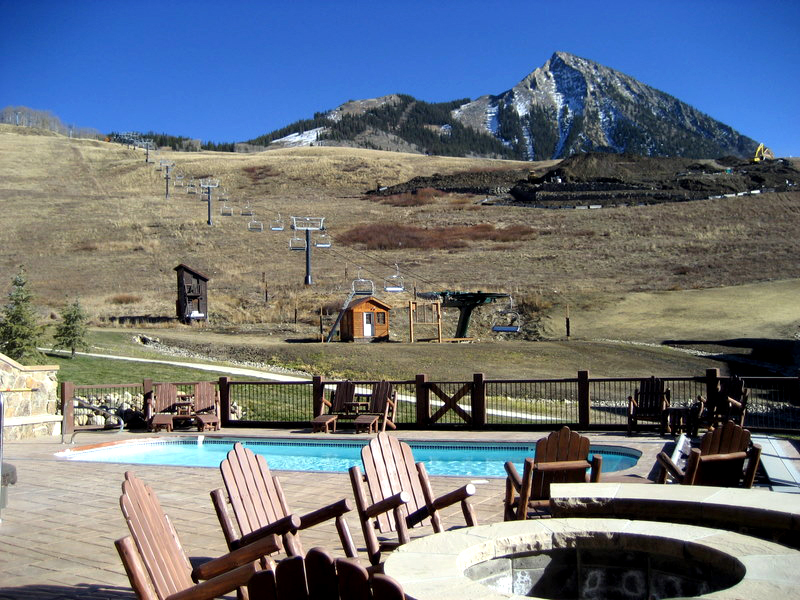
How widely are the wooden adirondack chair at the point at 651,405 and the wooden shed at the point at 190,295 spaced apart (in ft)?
84.7

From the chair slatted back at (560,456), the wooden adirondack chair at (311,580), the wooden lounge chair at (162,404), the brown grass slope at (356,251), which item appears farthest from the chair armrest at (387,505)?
the brown grass slope at (356,251)

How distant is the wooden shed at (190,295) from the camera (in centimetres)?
3681

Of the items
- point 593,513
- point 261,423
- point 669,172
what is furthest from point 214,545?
point 669,172

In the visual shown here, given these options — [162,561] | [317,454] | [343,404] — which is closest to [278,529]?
[162,561]

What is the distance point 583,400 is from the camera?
48.5 ft

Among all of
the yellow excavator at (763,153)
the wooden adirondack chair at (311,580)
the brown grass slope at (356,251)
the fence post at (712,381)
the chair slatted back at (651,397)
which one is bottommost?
the chair slatted back at (651,397)

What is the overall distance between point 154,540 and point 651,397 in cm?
1246

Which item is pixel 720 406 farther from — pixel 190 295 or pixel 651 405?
pixel 190 295

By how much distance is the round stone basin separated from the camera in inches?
168

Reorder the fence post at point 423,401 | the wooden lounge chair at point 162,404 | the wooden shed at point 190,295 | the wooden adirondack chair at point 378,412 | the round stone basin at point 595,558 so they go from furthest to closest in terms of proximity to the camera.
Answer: the wooden shed at point 190,295 < the wooden lounge chair at point 162,404 < the fence post at point 423,401 < the wooden adirondack chair at point 378,412 < the round stone basin at point 595,558

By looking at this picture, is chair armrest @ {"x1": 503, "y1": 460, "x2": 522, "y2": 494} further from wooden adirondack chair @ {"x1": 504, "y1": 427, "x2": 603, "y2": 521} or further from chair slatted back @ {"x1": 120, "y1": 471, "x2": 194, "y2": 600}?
chair slatted back @ {"x1": 120, "y1": 471, "x2": 194, "y2": 600}

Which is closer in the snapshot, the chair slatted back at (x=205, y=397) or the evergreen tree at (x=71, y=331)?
the chair slatted back at (x=205, y=397)

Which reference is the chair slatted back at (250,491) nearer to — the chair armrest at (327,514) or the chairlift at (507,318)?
the chair armrest at (327,514)

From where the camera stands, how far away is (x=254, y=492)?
500 cm
